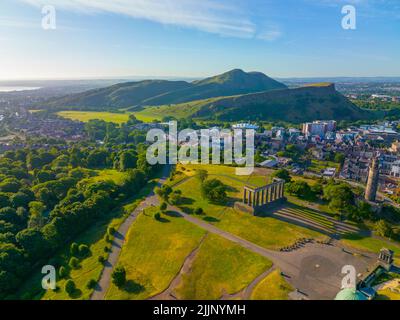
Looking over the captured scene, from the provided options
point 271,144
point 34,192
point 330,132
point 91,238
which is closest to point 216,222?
point 91,238

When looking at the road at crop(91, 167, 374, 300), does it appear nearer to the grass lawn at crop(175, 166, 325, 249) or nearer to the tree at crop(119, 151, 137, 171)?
the grass lawn at crop(175, 166, 325, 249)

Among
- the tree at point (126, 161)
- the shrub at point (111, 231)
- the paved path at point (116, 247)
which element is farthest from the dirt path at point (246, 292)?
the tree at point (126, 161)

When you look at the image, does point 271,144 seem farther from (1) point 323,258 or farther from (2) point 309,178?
(1) point 323,258

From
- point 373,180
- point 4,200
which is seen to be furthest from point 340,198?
point 4,200

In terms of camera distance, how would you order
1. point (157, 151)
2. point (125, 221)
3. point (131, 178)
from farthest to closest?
point (157, 151), point (131, 178), point (125, 221)

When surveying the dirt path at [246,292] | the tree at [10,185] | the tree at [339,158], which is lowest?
the dirt path at [246,292]

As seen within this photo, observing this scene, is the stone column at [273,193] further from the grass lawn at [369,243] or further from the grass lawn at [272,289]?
the grass lawn at [272,289]

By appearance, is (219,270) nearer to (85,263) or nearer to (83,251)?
(85,263)
